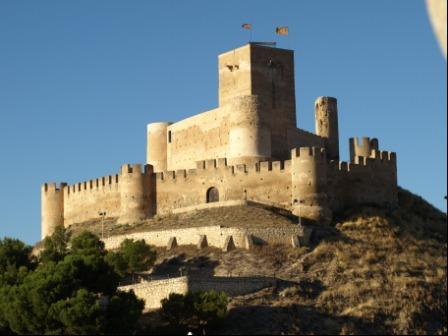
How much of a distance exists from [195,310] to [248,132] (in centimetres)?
1729

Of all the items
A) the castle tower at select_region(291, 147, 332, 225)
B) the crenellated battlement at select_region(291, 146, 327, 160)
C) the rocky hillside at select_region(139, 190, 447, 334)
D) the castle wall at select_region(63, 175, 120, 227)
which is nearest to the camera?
the rocky hillside at select_region(139, 190, 447, 334)

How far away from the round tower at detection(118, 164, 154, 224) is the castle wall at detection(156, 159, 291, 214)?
1.75 ft

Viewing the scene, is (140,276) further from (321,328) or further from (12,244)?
(321,328)

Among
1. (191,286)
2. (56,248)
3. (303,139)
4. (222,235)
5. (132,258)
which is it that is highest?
(303,139)

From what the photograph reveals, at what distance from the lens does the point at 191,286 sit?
32.1m

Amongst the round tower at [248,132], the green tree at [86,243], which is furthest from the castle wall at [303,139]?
the green tree at [86,243]

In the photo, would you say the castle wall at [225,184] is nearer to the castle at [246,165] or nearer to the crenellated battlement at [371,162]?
the castle at [246,165]

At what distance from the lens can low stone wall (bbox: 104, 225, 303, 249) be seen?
125 feet

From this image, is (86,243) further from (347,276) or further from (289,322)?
(289,322)

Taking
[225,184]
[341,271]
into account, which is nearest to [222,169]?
[225,184]

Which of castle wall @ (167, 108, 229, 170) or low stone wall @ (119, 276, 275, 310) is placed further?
castle wall @ (167, 108, 229, 170)

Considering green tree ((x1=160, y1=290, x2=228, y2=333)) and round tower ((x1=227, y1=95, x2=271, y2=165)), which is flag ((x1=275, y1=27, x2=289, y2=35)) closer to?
round tower ((x1=227, y1=95, x2=271, y2=165))

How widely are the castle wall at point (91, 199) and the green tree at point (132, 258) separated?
10.0m

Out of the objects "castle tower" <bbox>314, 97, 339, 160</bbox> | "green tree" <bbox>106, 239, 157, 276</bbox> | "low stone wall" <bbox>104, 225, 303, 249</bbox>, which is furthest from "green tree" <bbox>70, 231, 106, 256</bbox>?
"castle tower" <bbox>314, 97, 339, 160</bbox>
